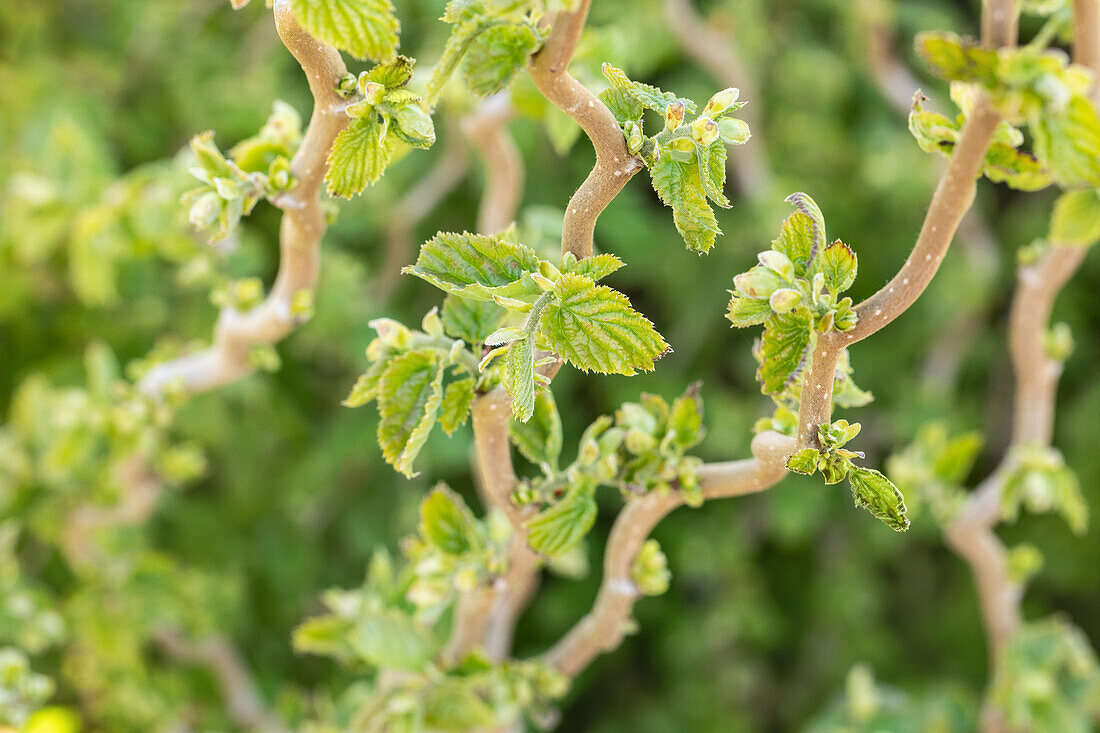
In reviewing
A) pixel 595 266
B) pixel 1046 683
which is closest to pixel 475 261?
pixel 595 266

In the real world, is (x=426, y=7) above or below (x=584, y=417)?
above

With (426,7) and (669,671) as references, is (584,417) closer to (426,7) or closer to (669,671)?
(669,671)

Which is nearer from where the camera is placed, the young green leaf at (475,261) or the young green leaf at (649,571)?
the young green leaf at (475,261)

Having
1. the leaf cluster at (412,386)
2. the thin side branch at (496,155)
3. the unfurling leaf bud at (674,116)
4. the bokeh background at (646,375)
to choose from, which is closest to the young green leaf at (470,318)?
the leaf cluster at (412,386)

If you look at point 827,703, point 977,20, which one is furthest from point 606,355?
point 977,20

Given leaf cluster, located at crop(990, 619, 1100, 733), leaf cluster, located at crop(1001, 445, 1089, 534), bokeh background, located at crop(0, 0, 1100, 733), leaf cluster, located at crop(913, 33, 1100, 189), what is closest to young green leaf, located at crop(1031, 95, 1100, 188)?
leaf cluster, located at crop(913, 33, 1100, 189)

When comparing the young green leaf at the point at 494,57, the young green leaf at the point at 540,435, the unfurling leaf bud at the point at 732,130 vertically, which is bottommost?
the young green leaf at the point at 540,435

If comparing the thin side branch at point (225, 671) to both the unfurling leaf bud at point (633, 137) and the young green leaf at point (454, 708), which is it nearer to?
the young green leaf at point (454, 708)
